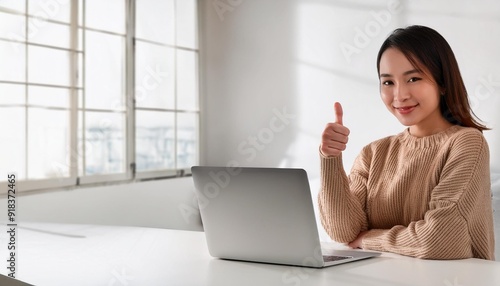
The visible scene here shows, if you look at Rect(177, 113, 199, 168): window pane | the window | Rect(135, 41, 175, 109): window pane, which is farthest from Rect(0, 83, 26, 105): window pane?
Rect(177, 113, 199, 168): window pane

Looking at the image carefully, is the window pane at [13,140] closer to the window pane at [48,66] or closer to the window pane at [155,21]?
the window pane at [48,66]

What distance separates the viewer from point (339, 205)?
1.78 metres

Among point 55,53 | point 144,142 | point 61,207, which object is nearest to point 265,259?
point 61,207

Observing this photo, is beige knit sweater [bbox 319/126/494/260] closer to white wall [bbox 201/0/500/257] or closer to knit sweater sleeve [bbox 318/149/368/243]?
knit sweater sleeve [bbox 318/149/368/243]

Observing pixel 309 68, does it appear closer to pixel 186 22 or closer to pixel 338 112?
pixel 186 22

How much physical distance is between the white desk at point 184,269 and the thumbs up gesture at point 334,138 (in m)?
0.32

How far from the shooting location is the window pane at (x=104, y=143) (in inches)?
150

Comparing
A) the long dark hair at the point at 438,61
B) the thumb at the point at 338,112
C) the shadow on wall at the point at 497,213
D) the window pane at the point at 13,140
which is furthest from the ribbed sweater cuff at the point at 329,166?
the window pane at the point at 13,140

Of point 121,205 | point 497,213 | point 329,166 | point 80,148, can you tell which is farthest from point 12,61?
point 497,213

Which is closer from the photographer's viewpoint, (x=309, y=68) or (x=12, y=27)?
(x=12, y=27)

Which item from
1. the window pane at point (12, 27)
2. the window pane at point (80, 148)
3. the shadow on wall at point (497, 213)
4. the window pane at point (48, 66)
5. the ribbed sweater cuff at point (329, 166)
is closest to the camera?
the ribbed sweater cuff at point (329, 166)

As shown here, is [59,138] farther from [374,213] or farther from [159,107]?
[374,213]

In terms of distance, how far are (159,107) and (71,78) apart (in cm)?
92

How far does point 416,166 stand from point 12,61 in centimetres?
241
